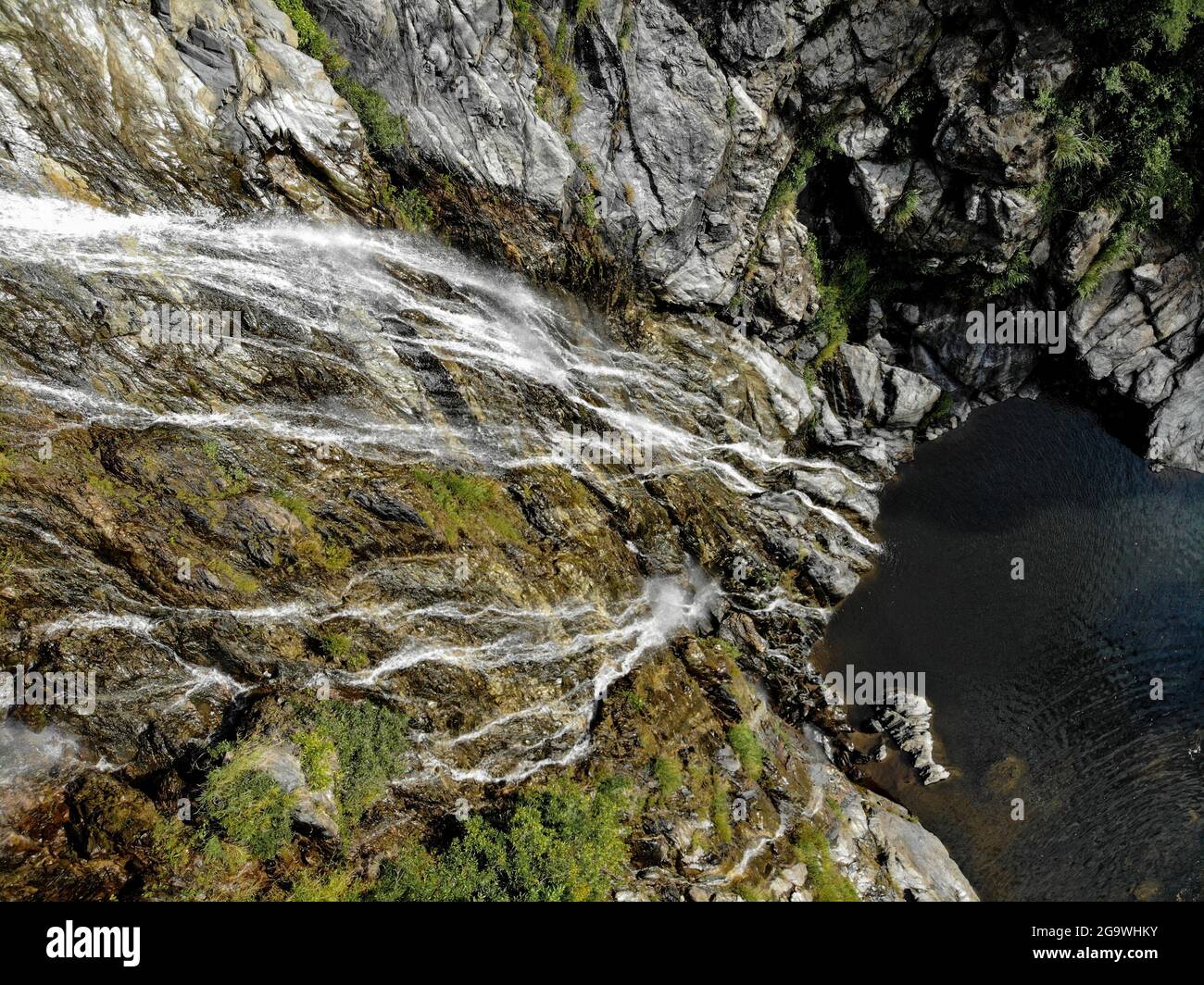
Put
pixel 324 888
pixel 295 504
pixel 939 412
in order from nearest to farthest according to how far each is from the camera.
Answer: pixel 324 888 → pixel 295 504 → pixel 939 412

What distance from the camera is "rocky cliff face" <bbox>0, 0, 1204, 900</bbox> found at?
42.4 feet

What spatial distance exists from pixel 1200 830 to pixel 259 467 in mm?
29073

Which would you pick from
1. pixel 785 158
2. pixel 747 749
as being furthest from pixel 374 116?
pixel 747 749

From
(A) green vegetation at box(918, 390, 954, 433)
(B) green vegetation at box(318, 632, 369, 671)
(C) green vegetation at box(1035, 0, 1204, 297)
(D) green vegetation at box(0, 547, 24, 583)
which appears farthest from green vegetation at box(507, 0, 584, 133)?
(D) green vegetation at box(0, 547, 24, 583)

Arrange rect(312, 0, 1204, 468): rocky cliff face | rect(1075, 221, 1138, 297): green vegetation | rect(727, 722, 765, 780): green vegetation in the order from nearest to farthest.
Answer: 1. rect(312, 0, 1204, 468): rocky cliff face
2. rect(727, 722, 765, 780): green vegetation
3. rect(1075, 221, 1138, 297): green vegetation

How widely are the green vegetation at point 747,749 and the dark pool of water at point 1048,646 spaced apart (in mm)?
4400

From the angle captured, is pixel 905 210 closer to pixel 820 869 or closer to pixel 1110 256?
pixel 1110 256

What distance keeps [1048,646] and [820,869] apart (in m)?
11.2

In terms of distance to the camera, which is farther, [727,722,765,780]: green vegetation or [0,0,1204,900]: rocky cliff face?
[727,722,765,780]: green vegetation

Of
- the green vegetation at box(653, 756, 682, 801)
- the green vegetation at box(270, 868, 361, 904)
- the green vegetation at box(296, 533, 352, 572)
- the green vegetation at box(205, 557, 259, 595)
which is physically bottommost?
the green vegetation at box(270, 868, 361, 904)

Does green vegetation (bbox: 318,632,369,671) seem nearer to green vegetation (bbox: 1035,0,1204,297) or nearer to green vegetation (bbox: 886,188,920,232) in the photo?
green vegetation (bbox: 886,188,920,232)

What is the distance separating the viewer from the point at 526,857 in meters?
14.2

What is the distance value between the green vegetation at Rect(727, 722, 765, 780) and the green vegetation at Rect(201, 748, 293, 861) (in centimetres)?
1149

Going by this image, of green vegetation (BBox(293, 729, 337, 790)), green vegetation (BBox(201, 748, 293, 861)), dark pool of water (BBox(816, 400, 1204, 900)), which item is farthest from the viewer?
dark pool of water (BBox(816, 400, 1204, 900))
